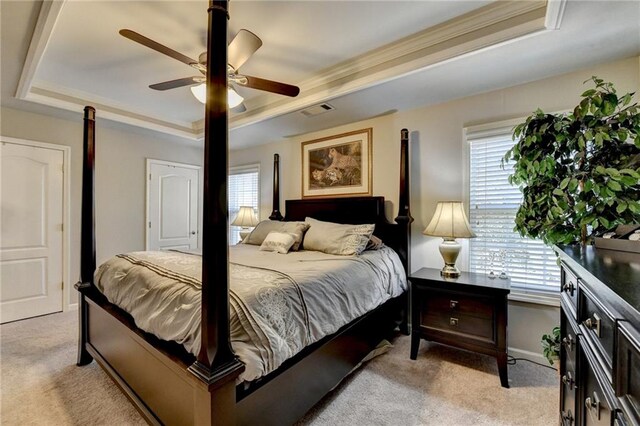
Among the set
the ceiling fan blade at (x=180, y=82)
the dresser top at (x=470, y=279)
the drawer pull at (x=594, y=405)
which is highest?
the ceiling fan blade at (x=180, y=82)

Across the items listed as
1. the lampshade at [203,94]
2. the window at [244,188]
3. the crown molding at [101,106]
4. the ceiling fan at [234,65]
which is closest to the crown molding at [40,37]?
the crown molding at [101,106]

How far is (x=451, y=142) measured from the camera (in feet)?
9.48

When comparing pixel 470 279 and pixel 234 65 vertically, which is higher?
pixel 234 65

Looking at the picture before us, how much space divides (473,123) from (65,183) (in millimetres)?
4765

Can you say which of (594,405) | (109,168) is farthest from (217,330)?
(109,168)

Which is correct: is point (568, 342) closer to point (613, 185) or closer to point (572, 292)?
point (572, 292)

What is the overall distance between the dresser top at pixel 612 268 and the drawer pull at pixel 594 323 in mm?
116

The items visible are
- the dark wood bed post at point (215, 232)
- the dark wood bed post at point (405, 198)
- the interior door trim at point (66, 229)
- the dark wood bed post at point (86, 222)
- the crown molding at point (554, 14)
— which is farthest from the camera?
Answer: the interior door trim at point (66, 229)

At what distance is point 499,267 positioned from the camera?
104 inches

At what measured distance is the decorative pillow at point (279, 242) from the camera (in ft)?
9.43

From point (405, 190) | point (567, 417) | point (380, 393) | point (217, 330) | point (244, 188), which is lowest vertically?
point (380, 393)

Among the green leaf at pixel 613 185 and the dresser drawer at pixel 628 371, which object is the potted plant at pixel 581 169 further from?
the dresser drawer at pixel 628 371

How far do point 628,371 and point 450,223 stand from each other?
191 centimetres

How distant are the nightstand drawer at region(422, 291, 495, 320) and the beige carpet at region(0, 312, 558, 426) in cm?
46
